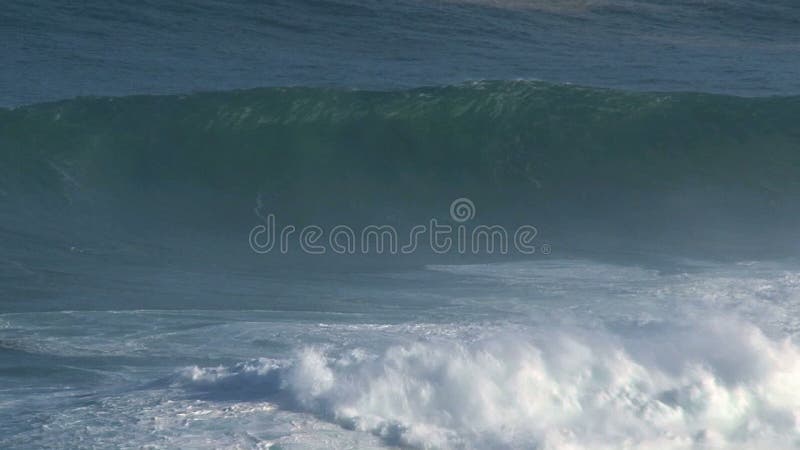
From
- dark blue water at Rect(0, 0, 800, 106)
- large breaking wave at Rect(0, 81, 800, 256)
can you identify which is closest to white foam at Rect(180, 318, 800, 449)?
large breaking wave at Rect(0, 81, 800, 256)

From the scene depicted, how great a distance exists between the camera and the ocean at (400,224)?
266 inches

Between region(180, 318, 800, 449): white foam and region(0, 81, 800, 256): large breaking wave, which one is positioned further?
region(0, 81, 800, 256): large breaking wave

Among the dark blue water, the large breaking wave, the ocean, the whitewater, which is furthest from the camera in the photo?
the dark blue water

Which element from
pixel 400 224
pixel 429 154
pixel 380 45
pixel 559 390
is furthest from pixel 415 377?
pixel 380 45

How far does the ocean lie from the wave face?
1.4 inches

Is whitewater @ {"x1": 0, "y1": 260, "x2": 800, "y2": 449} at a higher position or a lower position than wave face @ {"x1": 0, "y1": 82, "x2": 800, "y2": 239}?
lower

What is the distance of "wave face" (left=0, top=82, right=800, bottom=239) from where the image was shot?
41.7 feet

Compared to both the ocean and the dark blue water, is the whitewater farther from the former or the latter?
the dark blue water

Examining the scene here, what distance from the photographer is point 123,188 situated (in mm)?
12773

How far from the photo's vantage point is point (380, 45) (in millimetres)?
17109

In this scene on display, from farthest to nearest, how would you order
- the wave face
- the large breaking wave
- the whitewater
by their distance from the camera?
the wave face
the large breaking wave
the whitewater

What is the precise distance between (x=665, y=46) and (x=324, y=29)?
4811mm

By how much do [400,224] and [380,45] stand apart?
5.77 meters

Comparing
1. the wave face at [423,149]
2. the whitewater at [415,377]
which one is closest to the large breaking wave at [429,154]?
the wave face at [423,149]
